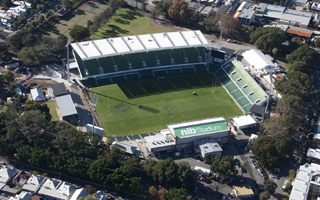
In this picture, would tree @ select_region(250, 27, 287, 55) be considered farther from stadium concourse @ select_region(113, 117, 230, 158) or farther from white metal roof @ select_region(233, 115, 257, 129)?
stadium concourse @ select_region(113, 117, 230, 158)

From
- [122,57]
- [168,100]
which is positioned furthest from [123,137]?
[122,57]

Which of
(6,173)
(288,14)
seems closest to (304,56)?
(288,14)

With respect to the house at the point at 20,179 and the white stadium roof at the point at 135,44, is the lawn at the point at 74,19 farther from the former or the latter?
the house at the point at 20,179

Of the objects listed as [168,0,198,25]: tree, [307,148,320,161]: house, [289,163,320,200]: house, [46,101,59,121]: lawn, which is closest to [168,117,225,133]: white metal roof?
[307,148,320,161]: house

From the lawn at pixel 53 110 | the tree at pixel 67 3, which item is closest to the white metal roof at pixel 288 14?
the tree at pixel 67 3

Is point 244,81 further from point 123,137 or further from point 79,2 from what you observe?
point 79,2

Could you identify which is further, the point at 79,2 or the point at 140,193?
the point at 79,2
